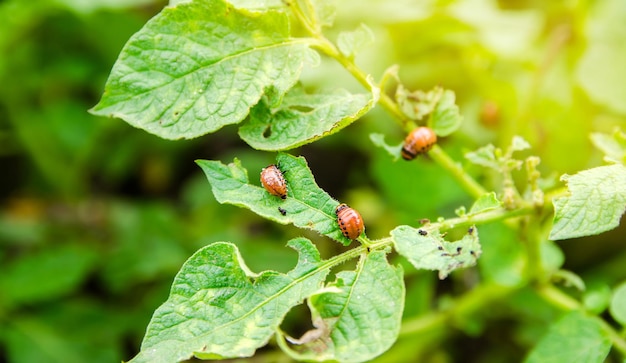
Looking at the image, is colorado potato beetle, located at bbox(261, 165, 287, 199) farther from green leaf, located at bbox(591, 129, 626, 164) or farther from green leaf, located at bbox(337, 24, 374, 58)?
green leaf, located at bbox(591, 129, 626, 164)

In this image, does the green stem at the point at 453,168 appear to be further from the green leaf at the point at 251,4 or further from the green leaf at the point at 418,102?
the green leaf at the point at 251,4

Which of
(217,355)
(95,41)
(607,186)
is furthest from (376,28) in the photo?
(217,355)

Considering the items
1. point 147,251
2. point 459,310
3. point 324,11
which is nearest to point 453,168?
point 324,11

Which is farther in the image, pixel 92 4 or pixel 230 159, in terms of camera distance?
pixel 230 159

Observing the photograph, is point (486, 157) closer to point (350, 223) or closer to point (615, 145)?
point (615, 145)

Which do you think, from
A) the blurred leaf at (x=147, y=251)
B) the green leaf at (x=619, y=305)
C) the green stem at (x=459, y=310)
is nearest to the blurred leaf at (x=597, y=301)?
the green leaf at (x=619, y=305)

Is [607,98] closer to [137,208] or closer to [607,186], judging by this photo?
[607,186]
